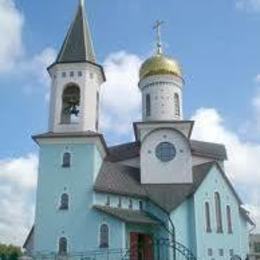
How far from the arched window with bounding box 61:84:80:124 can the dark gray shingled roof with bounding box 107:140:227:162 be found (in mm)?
5682

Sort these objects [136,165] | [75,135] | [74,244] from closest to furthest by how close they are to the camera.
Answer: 1. [74,244]
2. [75,135]
3. [136,165]

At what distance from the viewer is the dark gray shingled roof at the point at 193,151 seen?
31.9 metres

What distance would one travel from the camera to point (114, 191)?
26.2 m

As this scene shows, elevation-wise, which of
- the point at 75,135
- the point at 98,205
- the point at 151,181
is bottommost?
the point at 98,205

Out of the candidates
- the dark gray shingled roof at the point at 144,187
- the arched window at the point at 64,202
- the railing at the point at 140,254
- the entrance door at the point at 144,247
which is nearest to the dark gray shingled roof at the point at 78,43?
the dark gray shingled roof at the point at 144,187

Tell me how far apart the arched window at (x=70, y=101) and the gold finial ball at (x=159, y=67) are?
20.9ft

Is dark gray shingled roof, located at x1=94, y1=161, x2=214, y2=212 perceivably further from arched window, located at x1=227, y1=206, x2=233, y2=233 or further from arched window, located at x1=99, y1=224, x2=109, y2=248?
arched window, located at x1=227, y1=206, x2=233, y2=233

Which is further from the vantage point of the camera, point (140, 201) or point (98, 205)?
point (140, 201)

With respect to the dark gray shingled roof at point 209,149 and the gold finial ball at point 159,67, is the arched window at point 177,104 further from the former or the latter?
the dark gray shingled roof at point 209,149

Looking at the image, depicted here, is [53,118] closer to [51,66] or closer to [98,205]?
[51,66]

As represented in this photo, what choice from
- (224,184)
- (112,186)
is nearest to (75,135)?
(112,186)

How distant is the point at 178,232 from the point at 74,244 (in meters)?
5.72

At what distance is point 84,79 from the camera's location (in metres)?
27.2

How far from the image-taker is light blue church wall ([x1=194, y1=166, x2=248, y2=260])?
2681 cm
